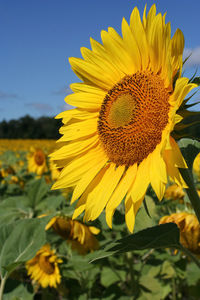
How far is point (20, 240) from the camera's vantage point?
185cm

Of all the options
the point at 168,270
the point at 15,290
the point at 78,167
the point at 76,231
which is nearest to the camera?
the point at 78,167

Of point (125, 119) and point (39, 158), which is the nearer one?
point (125, 119)

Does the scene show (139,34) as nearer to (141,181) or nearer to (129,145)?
(129,145)

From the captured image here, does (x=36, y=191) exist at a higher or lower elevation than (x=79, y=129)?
lower

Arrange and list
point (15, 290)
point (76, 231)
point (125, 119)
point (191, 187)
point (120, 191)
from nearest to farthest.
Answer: point (191, 187)
point (120, 191)
point (125, 119)
point (15, 290)
point (76, 231)

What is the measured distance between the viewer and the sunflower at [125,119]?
3.70 ft

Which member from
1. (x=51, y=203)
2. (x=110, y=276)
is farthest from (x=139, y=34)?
(x=110, y=276)

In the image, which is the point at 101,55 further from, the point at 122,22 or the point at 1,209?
the point at 1,209

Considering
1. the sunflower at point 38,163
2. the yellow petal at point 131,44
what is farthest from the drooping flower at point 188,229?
the sunflower at point 38,163

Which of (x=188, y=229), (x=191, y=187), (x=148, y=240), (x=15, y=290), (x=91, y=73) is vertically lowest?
(x=15, y=290)

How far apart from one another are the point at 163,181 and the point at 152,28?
579 mm

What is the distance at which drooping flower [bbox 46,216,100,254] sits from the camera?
2.40m

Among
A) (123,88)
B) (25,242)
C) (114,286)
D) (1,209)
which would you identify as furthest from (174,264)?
(123,88)

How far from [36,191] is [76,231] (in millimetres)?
694
